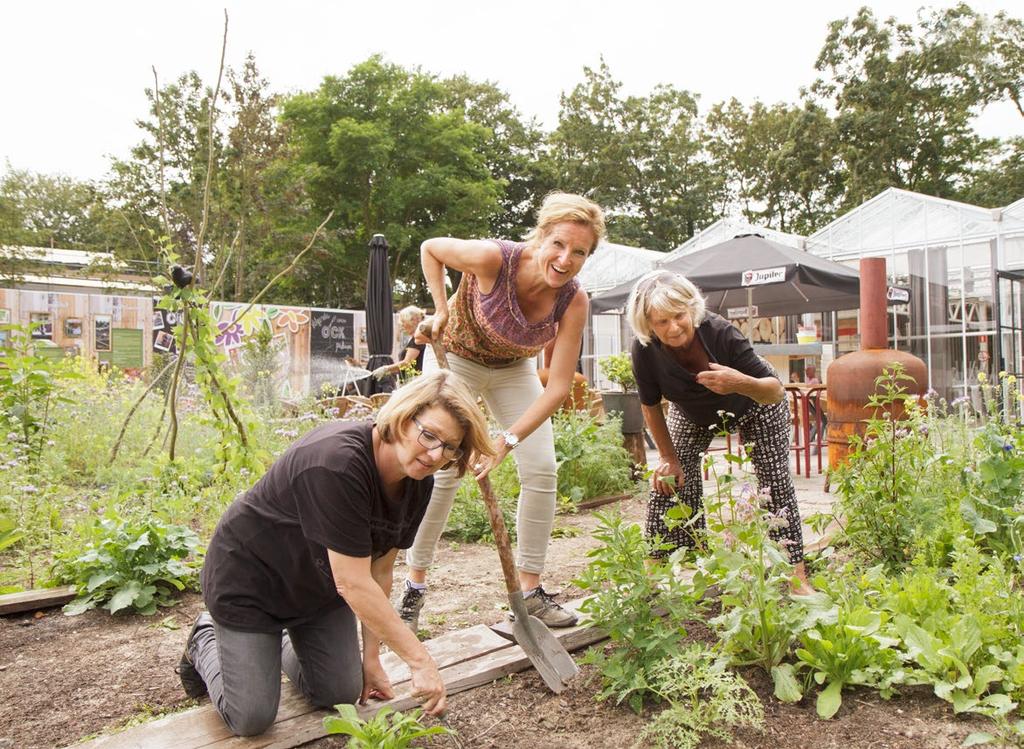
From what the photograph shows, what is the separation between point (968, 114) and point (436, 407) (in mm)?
25489

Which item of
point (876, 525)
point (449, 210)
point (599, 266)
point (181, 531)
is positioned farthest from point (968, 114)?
point (181, 531)

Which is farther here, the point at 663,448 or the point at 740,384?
the point at 663,448

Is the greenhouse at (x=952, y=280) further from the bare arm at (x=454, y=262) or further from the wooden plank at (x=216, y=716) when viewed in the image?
the wooden plank at (x=216, y=716)

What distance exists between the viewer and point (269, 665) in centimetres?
203

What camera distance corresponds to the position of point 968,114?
71.7 feet

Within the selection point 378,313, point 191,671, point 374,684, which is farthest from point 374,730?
point 378,313

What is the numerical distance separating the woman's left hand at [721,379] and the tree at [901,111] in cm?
2328

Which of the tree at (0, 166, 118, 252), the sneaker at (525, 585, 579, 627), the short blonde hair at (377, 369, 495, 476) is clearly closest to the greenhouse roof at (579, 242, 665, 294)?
the sneaker at (525, 585, 579, 627)

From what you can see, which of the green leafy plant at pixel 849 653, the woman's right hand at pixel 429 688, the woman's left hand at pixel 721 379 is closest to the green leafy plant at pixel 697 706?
the green leafy plant at pixel 849 653

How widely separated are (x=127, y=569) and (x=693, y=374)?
2.47 metres

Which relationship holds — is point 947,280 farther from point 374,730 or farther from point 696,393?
point 374,730

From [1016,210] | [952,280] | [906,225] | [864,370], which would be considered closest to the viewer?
[864,370]

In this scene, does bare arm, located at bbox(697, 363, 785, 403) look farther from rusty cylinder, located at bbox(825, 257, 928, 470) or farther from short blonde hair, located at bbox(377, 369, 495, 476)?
rusty cylinder, located at bbox(825, 257, 928, 470)

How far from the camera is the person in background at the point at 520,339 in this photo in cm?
258
